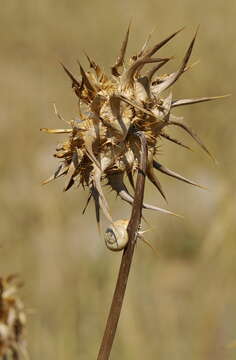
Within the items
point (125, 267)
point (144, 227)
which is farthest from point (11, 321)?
point (144, 227)

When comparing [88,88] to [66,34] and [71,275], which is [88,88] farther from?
[66,34]

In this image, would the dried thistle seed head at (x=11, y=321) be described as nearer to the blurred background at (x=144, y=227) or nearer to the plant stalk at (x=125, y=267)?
the blurred background at (x=144, y=227)

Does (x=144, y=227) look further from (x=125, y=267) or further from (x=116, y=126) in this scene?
(x=125, y=267)

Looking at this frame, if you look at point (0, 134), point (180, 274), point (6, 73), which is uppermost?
point (6, 73)

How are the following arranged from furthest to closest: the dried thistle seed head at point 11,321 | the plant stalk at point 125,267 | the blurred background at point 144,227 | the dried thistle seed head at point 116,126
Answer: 1. the blurred background at point 144,227
2. the dried thistle seed head at point 11,321
3. the dried thistle seed head at point 116,126
4. the plant stalk at point 125,267

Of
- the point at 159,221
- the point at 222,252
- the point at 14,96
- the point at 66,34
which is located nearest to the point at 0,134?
the point at 14,96

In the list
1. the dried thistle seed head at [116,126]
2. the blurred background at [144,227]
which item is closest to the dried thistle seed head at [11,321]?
the blurred background at [144,227]

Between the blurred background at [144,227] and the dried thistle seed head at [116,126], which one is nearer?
the dried thistle seed head at [116,126]
